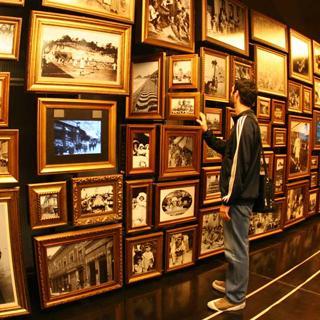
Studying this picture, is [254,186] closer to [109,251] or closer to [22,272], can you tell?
[109,251]

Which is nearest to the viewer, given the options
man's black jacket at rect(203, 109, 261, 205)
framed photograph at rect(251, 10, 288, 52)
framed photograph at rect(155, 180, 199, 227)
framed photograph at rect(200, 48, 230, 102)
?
man's black jacket at rect(203, 109, 261, 205)

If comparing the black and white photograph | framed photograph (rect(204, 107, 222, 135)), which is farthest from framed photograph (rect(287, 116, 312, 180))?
the black and white photograph

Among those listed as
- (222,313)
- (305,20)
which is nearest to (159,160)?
(222,313)

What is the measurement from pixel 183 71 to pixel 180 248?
1442 millimetres

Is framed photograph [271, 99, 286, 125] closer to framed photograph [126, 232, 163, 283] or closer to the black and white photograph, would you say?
framed photograph [126, 232, 163, 283]

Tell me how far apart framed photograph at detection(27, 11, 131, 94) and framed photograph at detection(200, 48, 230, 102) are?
80 cm

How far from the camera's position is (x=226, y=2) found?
3.31m

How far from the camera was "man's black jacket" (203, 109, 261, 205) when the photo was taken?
2301 mm

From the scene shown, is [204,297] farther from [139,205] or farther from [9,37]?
[9,37]

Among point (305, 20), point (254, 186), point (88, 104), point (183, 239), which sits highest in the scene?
point (305, 20)

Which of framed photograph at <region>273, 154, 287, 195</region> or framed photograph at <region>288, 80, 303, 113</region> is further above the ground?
framed photograph at <region>288, 80, 303, 113</region>

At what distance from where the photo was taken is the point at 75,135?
239 centimetres

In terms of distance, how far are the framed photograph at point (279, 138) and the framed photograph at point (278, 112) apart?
89 millimetres

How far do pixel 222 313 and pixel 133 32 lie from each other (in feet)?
6.86
